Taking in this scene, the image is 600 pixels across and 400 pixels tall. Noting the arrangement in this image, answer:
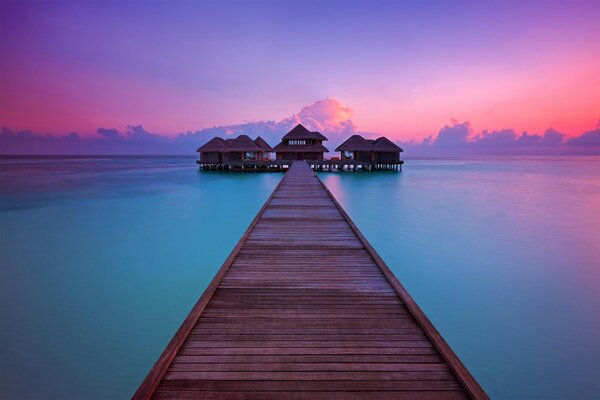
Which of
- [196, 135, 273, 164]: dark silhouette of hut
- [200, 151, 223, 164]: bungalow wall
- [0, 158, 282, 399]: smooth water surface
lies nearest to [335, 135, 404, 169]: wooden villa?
[196, 135, 273, 164]: dark silhouette of hut

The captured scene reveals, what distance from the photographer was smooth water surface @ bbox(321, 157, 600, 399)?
5027 millimetres

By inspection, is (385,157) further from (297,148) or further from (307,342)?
(307,342)

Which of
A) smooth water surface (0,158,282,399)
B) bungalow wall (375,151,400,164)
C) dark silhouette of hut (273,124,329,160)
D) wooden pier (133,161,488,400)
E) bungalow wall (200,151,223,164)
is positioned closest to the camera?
wooden pier (133,161,488,400)

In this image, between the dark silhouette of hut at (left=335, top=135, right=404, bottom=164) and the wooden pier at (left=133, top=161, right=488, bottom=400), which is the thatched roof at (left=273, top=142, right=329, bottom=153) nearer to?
the dark silhouette of hut at (left=335, top=135, right=404, bottom=164)

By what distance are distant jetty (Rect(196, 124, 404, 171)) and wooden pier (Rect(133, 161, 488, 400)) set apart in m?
33.3

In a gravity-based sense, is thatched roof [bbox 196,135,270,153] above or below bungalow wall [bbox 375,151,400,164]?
above

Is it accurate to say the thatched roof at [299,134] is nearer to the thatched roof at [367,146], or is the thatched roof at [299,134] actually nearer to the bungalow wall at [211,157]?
the thatched roof at [367,146]

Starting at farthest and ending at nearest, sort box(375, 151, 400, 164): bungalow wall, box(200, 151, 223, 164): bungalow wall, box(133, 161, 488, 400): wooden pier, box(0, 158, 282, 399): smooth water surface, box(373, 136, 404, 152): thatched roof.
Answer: box(200, 151, 223, 164): bungalow wall
box(375, 151, 400, 164): bungalow wall
box(373, 136, 404, 152): thatched roof
box(0, 158, 282, 399): smooth water surface
box(133, 161, 488, 400): wooden pier

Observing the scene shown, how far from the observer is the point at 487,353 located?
5410 mm

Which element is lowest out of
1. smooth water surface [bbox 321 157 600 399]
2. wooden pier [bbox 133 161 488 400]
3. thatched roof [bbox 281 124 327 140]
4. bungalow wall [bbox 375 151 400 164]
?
smooth water surface [bbox 321 157 600 399]

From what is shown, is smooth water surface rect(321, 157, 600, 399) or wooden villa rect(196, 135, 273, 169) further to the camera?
wooden villa rect(196, 135, 273, 169)

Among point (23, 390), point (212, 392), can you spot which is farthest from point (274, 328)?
point (23, 390)

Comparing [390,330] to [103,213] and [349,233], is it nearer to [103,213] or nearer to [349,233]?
[349,233]

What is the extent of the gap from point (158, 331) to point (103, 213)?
1333 cm
